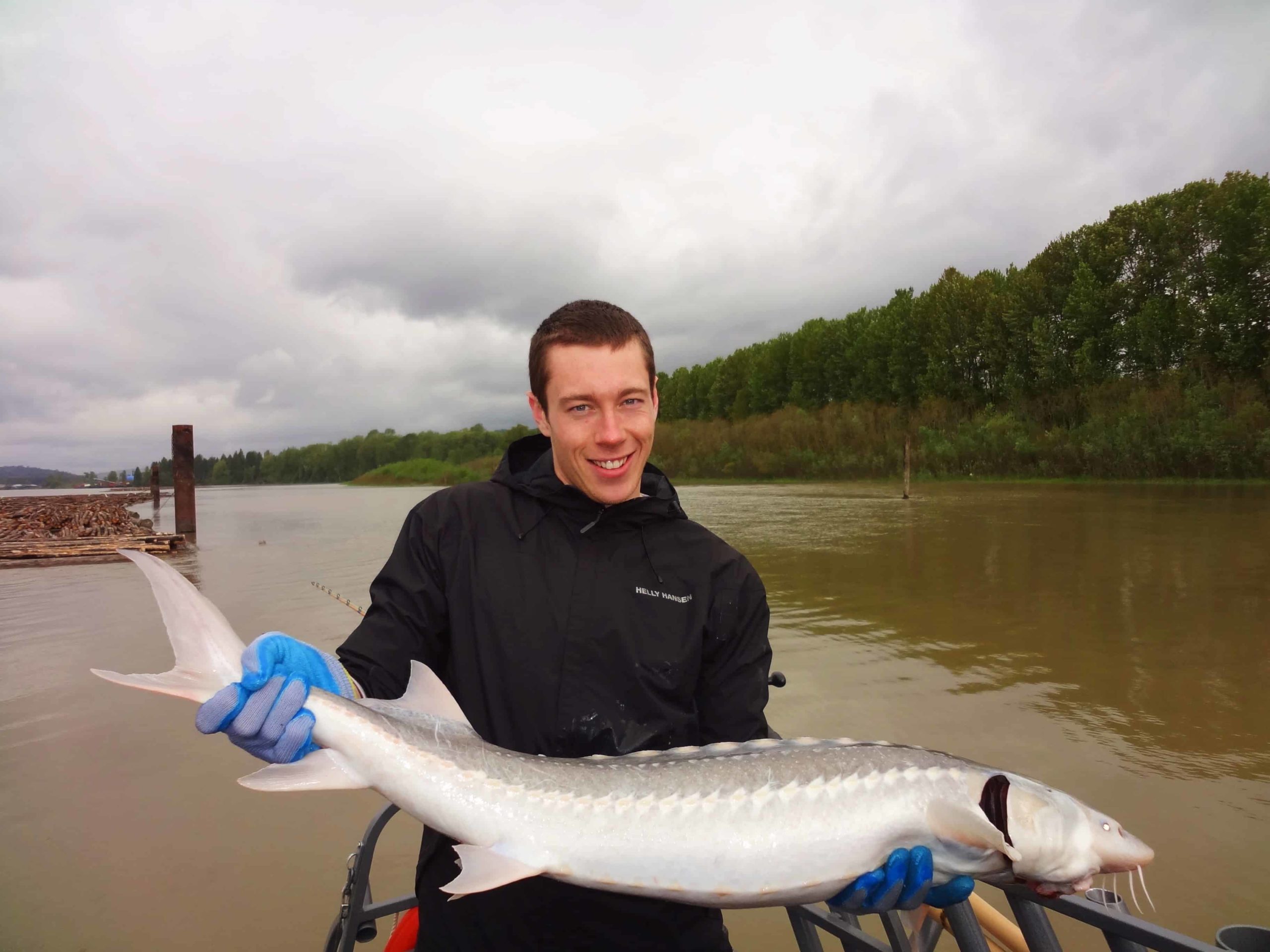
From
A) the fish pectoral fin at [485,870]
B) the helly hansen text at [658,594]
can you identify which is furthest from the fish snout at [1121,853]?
the fish pectoral fin at [485,870]

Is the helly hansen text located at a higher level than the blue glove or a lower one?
higher

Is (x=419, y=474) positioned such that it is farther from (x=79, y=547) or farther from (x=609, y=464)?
(x=609, y=464)

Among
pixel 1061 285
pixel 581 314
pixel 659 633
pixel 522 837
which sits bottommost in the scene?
pixel 522 837

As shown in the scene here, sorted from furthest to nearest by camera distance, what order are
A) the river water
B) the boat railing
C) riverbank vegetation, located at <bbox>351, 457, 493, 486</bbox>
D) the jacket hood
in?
1. riverbank vegetation, located at <bbox>351, 457, 493, 486</bbox>
2. the river water
3. the jacket hood
4. the boat railing

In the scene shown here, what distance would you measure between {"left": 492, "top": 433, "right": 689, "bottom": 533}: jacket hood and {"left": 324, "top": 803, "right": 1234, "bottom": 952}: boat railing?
105 centimetres

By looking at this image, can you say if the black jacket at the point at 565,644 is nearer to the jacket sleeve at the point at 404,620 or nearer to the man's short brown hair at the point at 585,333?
the jacket sleeve at the point at 404,620

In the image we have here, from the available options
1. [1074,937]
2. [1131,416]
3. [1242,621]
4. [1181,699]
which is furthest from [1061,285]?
[1074,937]

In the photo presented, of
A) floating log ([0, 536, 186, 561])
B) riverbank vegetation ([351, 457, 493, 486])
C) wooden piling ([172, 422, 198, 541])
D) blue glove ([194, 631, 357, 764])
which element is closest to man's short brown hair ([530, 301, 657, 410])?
blue glove ([194, 631, 357, 764])

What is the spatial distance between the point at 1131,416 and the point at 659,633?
38.6 metres

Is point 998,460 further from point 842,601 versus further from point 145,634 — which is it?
point 145,634

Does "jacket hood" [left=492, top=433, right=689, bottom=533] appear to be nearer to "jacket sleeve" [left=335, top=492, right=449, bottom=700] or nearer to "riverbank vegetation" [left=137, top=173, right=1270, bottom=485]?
"jacket sleeve" [left=335, top=492, right=449, bottom=700]

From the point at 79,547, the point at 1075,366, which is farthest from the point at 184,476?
the point at 1075,366

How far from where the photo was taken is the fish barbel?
1.69m

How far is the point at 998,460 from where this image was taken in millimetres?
38906
